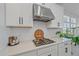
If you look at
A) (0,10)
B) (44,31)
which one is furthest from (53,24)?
(0,10)

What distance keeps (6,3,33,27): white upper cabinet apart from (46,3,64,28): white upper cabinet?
0.38m

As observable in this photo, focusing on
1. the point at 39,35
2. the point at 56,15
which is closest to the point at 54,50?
the point at 39,35

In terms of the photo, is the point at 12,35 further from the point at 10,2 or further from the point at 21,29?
the point at 10,2

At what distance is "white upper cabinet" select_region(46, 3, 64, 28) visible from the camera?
2.16 m

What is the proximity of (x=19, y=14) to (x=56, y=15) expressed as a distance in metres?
0.73

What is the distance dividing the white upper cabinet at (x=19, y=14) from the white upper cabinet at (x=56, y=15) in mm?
384

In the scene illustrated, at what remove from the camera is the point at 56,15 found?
229 cm

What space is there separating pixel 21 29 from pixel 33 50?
2.46ft

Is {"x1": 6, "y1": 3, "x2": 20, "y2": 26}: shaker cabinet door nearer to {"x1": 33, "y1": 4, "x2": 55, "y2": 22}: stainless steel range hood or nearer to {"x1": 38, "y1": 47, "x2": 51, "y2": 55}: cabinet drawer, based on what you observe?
{"x1": 33, "y1": 4, "x2": 55, "y2": 22}: stainless steel range hood

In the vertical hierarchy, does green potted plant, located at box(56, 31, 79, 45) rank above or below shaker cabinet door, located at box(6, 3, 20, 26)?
below

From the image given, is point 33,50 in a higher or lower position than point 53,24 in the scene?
lower

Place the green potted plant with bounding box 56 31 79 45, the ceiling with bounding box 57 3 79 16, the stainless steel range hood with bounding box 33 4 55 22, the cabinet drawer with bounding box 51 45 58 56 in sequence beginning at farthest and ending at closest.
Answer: the stainless steel range hood with bounding box 33 4 55 22 → the cabinet drawer with bounding box 51 45 58 56 → the ceiling with bounding box 57 3 79 16 → the green potted plant with bounding box 56 31 79 45

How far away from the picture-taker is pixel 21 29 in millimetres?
2355

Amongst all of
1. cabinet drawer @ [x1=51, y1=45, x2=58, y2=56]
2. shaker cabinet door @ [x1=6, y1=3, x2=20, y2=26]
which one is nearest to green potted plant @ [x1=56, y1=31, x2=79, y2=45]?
cabinet drawer @ [x1=51, y1=45, x2=58, y2=56]
